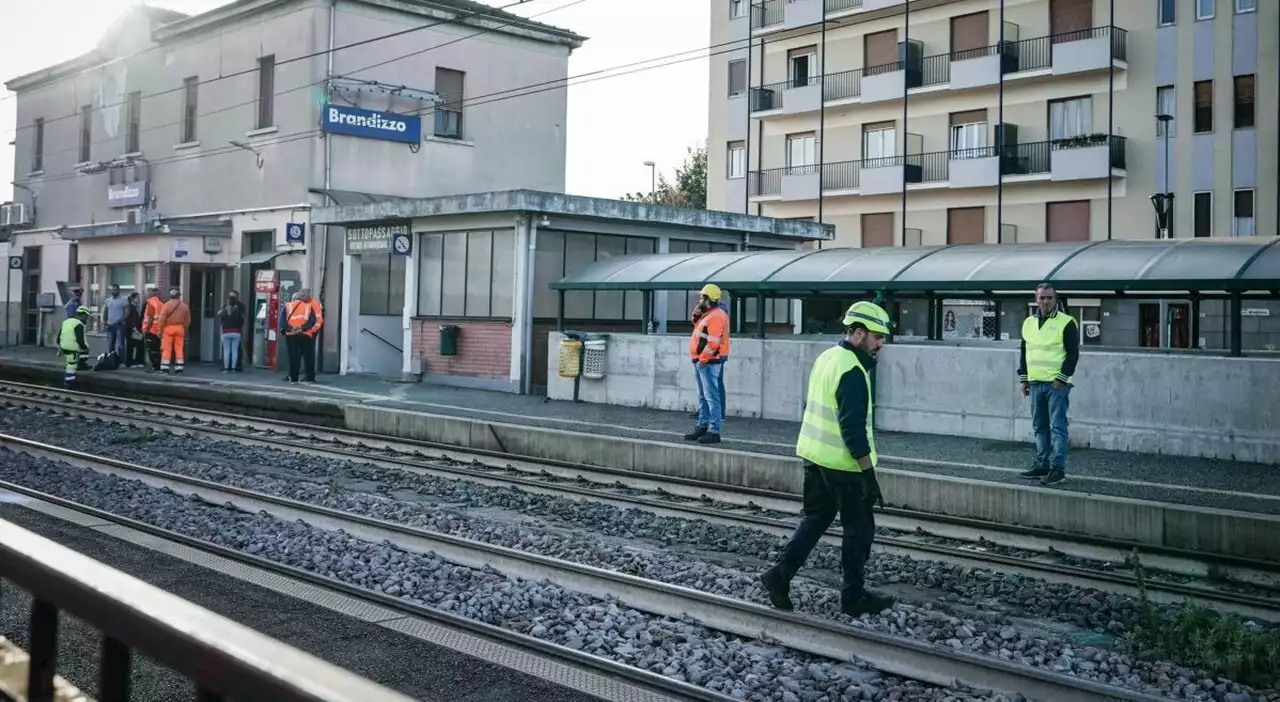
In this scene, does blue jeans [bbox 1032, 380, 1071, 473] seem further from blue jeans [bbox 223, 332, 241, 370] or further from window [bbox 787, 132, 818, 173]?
window [bbox 787, 132, 818, 173]

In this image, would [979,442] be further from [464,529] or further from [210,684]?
[210,684]

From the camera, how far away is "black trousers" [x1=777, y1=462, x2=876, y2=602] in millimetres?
7352

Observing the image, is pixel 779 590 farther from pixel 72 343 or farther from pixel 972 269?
pixel 72 343

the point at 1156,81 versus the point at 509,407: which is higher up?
the point at 1156,81

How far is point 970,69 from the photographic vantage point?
40844mm

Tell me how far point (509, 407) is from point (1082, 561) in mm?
12205

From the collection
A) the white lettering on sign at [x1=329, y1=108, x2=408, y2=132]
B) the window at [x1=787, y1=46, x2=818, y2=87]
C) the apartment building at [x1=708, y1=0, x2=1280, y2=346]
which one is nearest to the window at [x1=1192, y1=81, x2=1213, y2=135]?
the apartment building at [x1=708, y1=0, x2=1280, y2=346]

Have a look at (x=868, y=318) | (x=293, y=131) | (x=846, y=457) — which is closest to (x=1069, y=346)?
(x=868, y=318)

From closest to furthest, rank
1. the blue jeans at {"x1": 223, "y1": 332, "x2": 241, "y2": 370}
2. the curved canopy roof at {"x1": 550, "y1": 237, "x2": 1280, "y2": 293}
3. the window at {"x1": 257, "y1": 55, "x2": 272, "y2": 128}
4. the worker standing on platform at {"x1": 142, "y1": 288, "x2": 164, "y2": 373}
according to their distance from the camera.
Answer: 1. the curved canopy roof at {"x1": 550, "y1": 237, "x2": 1280, "y2": 293}
2. the worker standing on platform at {"x1": 142, "y1": 288, "x2": 164, "y2": 373}
3. the blue jeans at {"x1": 223, "y1": 332, "x2": 241, "y2": 370}
4. the window at {"x1": 257, "y1": 55, "x2": 272, "y2": 128}

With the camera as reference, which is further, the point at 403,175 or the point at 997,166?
the point at 997,166

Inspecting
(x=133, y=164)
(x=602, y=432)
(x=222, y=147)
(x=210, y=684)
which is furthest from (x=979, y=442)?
(x=133, y=164)

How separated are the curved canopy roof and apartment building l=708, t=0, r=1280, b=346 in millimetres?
12744

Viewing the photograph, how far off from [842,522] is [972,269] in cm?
1144

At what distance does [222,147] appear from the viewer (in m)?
33.3
